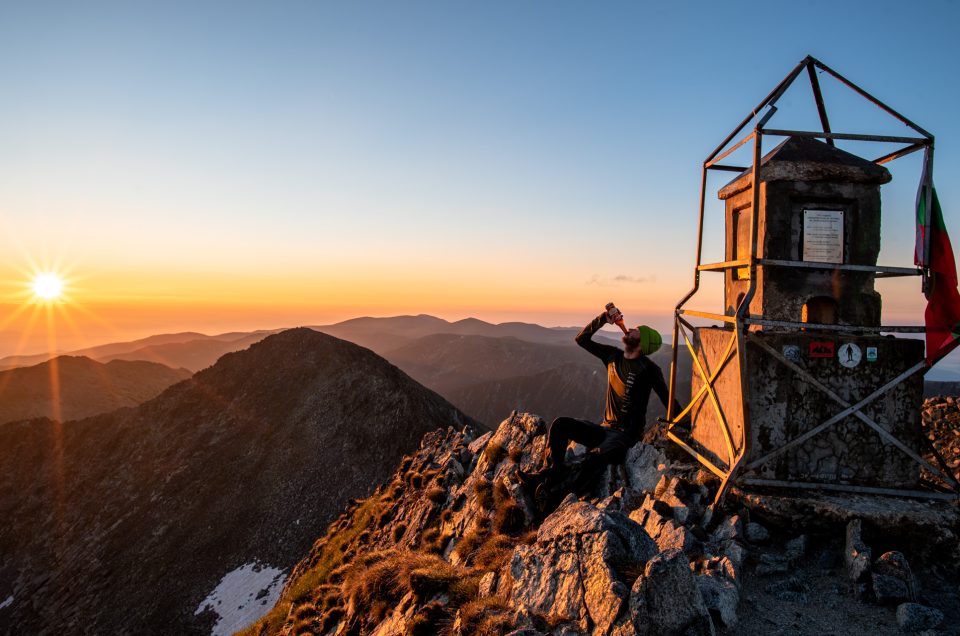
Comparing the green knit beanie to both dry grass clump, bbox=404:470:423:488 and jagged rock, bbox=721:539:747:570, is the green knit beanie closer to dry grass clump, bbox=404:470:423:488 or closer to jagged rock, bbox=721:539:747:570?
jagged rock, bbox=721:539:747:570

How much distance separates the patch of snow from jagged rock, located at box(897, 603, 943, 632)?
3073cm

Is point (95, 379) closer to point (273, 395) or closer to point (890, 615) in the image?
point (273, 395)

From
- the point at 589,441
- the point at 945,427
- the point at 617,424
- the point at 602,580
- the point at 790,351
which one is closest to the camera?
the point at 602,580

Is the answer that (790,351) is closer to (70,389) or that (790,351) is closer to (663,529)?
(663,529)

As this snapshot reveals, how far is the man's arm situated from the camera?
9117mm

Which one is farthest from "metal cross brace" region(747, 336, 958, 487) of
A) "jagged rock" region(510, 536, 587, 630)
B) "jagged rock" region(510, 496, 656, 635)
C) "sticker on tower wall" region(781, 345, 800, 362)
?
"jagged rock" region(510, 536, 587, 630)

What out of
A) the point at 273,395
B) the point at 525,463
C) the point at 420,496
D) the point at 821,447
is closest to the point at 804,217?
the point at 821,447

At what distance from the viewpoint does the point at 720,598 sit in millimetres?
5199

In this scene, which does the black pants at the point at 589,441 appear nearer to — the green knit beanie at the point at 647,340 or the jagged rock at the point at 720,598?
the green knit beanie at the point at 647,340

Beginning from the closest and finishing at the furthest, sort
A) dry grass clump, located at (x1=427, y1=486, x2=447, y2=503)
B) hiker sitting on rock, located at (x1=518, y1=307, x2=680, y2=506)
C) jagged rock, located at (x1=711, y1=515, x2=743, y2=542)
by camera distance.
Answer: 1. jagged rock, located at (x1=711, y1=515, x2=743, y2=542)
2. hiker sitting on rock, located at (x1=518, y1=307, x2=680, y2=506)
3. dry grass clump, located at (x1=427, y1=486, x2=447, y2=503)

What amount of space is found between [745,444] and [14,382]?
128 m

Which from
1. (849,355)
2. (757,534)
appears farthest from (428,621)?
(849,355)

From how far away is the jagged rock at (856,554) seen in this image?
19.4 ft

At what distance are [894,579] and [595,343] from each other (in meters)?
5.31
